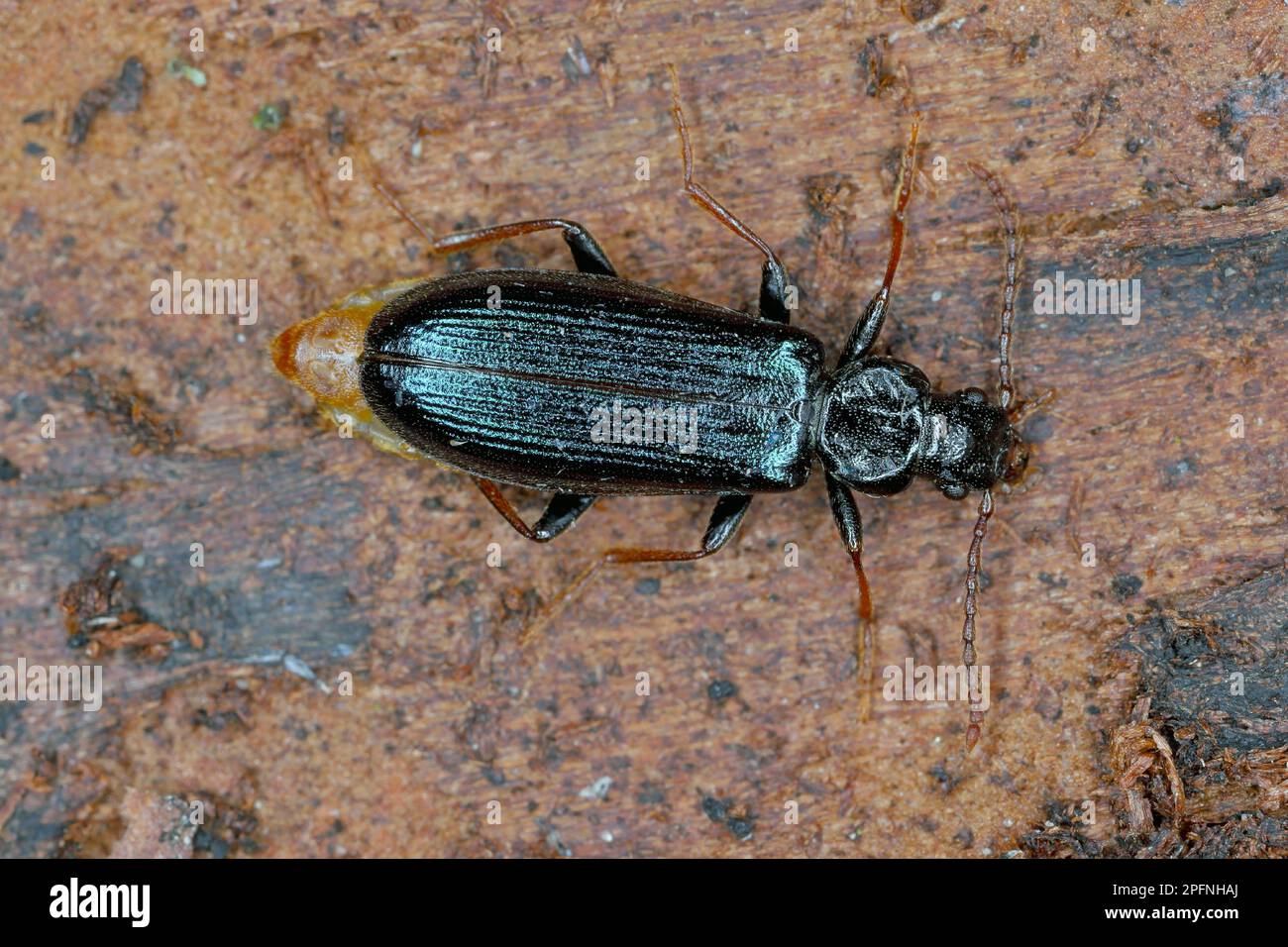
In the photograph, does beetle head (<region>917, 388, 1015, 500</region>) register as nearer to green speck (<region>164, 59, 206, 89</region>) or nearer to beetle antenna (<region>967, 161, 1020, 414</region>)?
beetle antenna (<region>967, 161, 1020, 414</region>)

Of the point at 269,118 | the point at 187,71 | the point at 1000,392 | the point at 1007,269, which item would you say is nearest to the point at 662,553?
the point at 1000,392

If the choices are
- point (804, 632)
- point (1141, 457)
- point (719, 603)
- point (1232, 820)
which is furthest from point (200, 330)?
point (1232, 820)

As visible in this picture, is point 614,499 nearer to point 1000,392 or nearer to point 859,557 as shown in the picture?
point 859,557

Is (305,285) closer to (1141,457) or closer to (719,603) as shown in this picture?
(719,603)

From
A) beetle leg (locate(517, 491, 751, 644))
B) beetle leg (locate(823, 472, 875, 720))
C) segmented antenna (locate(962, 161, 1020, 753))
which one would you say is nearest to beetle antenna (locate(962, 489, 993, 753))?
segmented antenna (locate(962, 161, 1020, 753))

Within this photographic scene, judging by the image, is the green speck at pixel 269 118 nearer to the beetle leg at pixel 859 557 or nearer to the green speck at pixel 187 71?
the green speck at pixel 187 71

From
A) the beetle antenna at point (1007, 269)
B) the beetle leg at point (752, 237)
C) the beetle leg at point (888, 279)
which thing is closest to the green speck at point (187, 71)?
the beetle leg at point (752, 237)
